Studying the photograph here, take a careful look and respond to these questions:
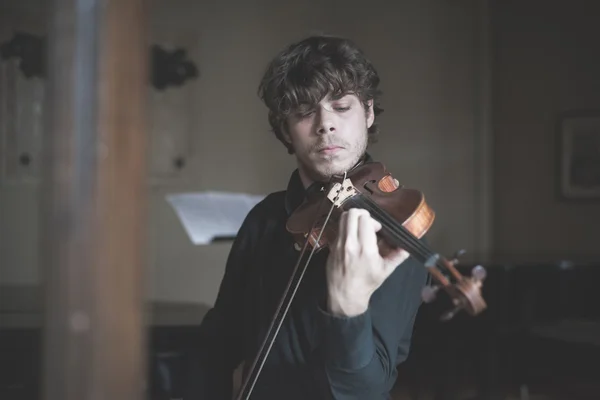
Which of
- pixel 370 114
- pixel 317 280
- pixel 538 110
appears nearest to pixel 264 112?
pixel 538 110

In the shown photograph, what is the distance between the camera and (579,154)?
146 inches

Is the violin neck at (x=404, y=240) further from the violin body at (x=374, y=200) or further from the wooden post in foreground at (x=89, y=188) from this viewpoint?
the wooden post in foreground at (x=89, y=188)

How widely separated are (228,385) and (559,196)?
2.78 meters

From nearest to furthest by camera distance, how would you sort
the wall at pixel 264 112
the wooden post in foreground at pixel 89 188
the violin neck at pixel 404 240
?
the wooden post in foreground at pixel 89 188 → the violin neck at pixel 404 240 → the wall at pixel 264 112

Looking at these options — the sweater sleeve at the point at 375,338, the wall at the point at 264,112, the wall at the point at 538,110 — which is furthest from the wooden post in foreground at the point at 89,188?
the wall at the point at 264,112

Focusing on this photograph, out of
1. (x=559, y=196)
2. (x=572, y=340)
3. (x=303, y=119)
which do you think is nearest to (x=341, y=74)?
(x=303, y=119)

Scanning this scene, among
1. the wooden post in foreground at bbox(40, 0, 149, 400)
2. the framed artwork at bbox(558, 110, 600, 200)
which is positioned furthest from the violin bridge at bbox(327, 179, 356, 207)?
the framed artwork at bbox(558, 110, 600, 200)

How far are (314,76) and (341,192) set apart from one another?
0.18 metres

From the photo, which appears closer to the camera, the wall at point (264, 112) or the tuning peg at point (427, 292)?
the tuning peg at point (427, 292)

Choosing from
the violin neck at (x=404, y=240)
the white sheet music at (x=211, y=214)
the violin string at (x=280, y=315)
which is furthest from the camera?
the white sheet music at (x=211, y=214)

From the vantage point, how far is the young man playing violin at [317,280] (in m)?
1.10

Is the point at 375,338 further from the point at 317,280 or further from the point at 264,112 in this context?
the point at 264,112

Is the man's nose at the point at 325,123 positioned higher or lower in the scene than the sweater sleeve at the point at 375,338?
higher

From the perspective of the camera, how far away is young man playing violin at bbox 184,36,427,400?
43.3 inches
